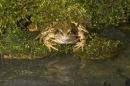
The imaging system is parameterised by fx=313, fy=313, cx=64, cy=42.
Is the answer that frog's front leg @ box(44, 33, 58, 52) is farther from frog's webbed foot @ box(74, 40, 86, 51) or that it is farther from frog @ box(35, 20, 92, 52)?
frog's webbed foot @ box(74, 40, 86, 51)

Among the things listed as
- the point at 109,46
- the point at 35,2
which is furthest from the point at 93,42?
the point at 35,2

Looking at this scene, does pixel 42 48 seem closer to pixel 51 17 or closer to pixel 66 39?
pixel 66 39

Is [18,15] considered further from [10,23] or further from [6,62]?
[6,62]

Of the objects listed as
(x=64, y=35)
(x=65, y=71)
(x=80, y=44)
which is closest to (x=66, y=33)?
(x=64, y=35)

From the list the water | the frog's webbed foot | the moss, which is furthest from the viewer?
the frog's webbed foot

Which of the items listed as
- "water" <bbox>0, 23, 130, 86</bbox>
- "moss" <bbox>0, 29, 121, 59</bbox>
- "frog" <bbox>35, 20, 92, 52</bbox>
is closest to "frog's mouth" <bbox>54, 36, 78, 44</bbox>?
"frog" <bbox>35, 20, 92, 52</bbox>

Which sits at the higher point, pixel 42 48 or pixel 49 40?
pixel 49 40
